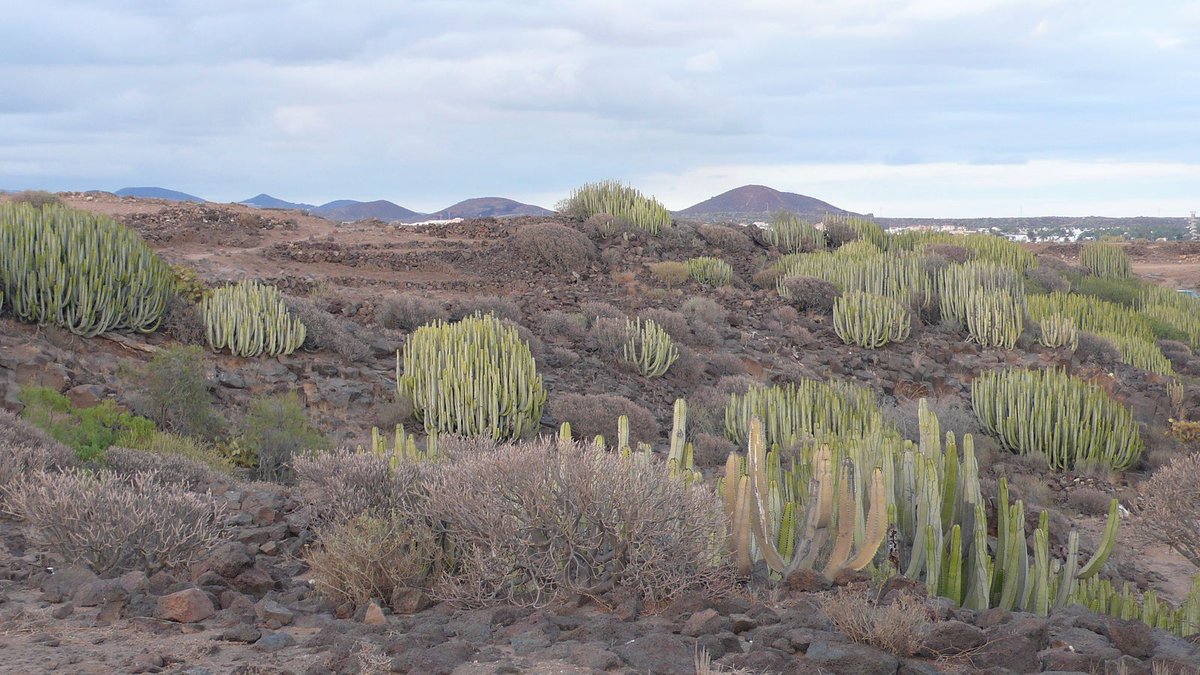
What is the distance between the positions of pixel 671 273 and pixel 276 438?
1224cm

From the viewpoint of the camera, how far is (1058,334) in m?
17.9

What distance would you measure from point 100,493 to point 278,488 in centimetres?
218

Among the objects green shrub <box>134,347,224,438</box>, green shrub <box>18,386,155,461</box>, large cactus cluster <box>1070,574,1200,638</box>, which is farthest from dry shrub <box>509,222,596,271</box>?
large cactus cluster <box>1070,574,1200,638</box>

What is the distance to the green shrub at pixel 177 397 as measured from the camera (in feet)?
32.7

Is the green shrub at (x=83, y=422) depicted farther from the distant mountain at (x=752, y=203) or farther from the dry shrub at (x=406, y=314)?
the distant mountain at (x=752, y=203)

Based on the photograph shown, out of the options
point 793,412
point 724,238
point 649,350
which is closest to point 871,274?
point 724,238

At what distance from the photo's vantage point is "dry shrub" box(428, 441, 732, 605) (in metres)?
4.71

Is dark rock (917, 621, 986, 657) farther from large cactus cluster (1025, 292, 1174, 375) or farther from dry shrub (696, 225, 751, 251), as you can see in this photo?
dry shrub (696, 225, 751, 251)

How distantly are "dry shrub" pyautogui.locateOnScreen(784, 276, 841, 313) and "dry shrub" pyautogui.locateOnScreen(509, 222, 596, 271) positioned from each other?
4.37 metres

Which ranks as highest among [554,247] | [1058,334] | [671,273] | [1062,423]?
[554,247]

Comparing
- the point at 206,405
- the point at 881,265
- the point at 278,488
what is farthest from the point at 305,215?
the point at 278,488

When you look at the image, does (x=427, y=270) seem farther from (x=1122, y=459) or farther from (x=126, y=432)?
(x=1122, y=459)

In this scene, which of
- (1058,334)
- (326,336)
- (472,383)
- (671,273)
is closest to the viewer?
(472,383)

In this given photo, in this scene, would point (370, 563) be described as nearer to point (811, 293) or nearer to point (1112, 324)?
point (811, 293)
